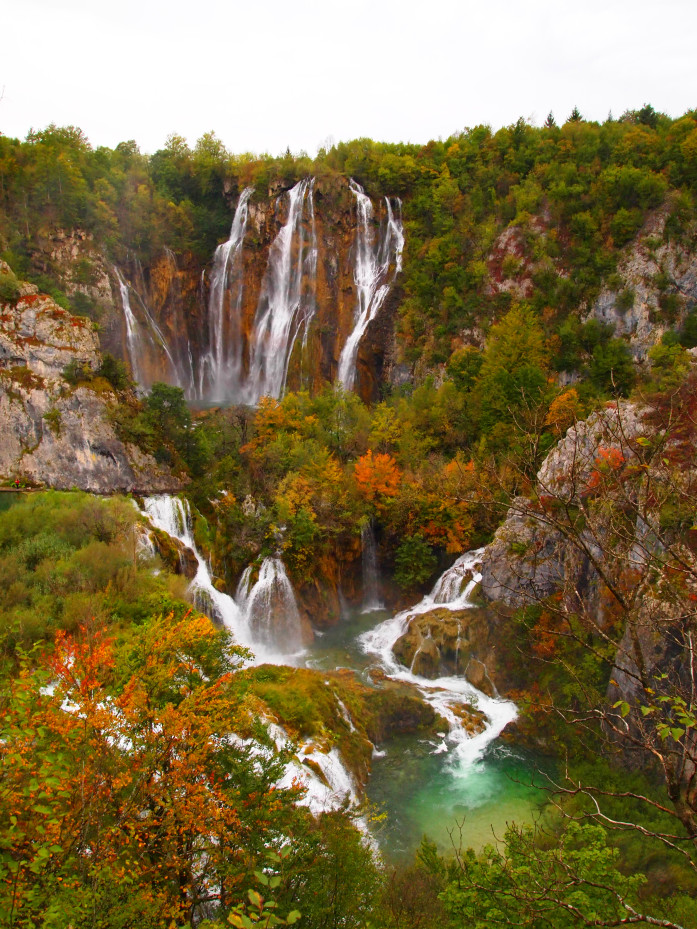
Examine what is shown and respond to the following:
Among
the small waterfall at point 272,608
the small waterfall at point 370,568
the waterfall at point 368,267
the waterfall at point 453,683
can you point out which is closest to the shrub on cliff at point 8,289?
the small waterfall at point 272,608

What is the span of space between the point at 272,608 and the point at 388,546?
6.18 meters

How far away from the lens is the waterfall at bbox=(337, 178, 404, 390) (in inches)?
1457

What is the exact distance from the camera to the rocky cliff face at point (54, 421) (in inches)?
836

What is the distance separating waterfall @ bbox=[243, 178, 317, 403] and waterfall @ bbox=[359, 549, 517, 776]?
64.7 feet

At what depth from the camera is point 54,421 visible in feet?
70.9

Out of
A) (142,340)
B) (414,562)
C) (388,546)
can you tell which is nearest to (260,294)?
(142,340)

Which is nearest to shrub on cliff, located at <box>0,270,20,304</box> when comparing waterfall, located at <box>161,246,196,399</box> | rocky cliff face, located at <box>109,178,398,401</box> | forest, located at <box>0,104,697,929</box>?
forest, located at <box>0,104,697,929</box>

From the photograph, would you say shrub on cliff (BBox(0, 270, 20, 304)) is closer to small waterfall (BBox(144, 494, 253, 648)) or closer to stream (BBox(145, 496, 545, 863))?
small waterfall (BBox(144, 494, 253, 648))

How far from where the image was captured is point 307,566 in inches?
838

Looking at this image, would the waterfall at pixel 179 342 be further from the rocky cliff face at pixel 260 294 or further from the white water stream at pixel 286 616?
the white water stream at pixel 286 616

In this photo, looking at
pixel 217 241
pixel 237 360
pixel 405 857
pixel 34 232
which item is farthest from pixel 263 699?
pixel 217 241

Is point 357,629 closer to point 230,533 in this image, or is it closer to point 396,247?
point 230,533

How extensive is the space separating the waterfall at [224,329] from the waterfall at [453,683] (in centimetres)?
2298

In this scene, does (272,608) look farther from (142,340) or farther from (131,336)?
(142,340)
